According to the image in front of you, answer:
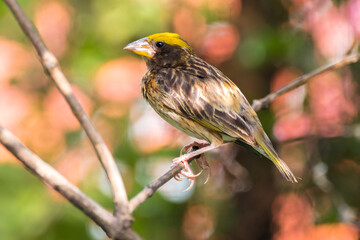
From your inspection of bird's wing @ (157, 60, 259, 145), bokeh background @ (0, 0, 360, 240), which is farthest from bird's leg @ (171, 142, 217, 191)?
bokeh background @ (0, 0, 360, 240)

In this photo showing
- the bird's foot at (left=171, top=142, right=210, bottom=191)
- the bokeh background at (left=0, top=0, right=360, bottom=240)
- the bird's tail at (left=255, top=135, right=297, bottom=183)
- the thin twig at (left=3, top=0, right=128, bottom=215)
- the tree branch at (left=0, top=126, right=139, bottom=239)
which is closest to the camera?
the tree branch at (left=0, top=126, right=139, bottom=239)

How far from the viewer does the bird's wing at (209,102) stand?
9.28ft

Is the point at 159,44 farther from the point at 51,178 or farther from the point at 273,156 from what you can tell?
the point at 51,178

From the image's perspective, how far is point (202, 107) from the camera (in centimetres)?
290

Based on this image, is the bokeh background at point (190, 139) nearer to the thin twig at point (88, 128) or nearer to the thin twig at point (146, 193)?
the thin twig at point (146, 193)

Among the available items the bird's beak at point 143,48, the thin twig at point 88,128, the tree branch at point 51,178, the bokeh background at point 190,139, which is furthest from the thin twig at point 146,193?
the bokeh background at point 190,139

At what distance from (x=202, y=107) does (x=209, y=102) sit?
52 millimetres

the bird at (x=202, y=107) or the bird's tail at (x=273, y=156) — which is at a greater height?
the bird at (x=202, y=107)

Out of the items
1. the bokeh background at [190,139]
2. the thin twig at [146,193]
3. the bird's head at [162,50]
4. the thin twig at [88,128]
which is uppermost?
the thin twig at [88,128]

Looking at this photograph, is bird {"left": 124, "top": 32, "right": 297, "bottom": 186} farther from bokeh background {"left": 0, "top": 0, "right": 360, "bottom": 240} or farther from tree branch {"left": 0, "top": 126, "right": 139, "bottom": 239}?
tree branch {"left": 0, "top": 126, "right": 139, "bottom": 239}

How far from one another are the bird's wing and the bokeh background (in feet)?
2.27

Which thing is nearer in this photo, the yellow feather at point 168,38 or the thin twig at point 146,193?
the thin twig at point 146,193

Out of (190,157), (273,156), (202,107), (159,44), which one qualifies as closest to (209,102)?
(202,107)

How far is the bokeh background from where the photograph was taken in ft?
11.9
